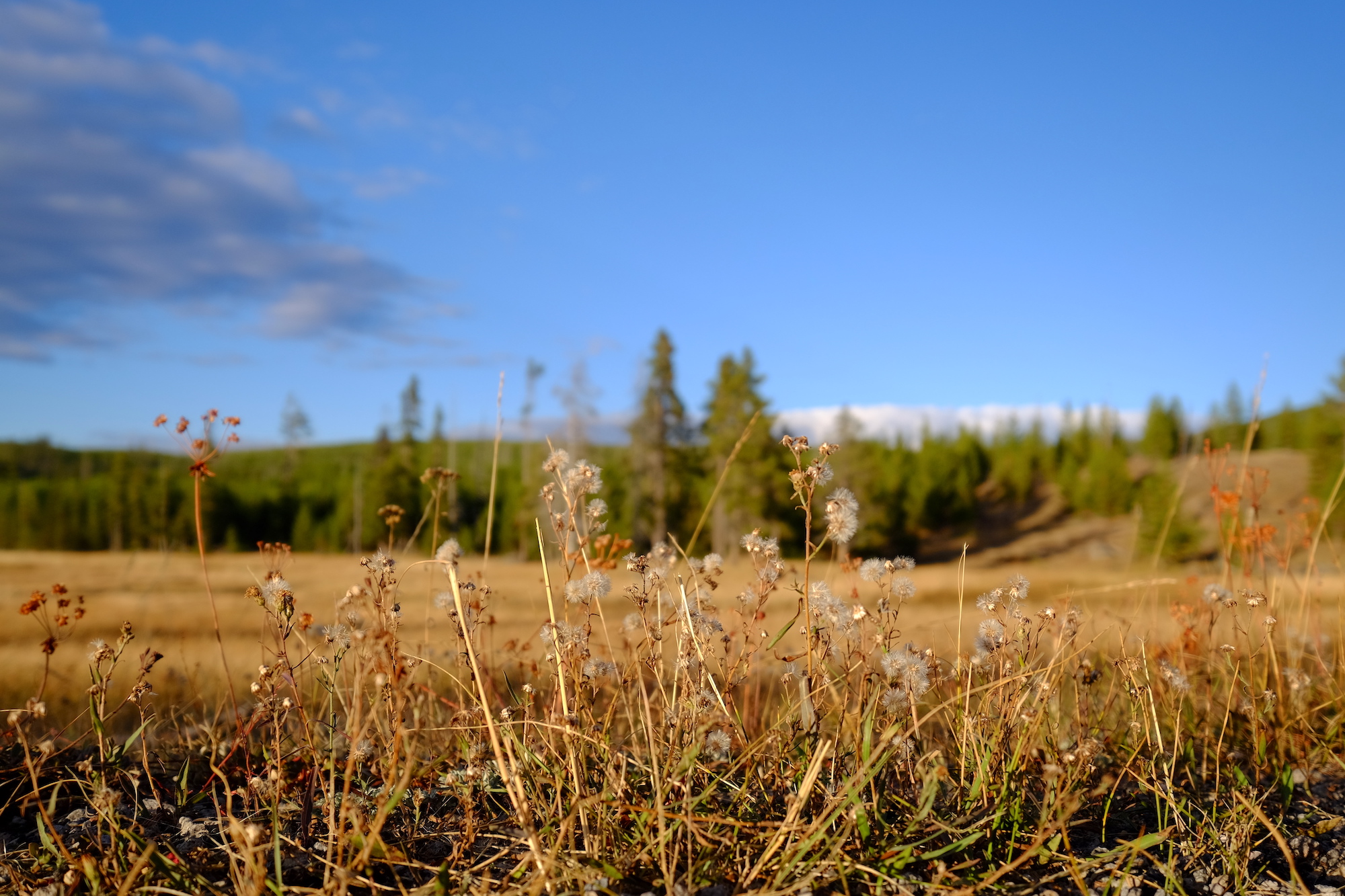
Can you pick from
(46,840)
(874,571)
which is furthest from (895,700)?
(46,840)

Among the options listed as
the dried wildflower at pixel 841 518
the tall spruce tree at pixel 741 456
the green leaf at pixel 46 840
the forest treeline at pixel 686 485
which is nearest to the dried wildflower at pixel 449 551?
the dried wildflower at pixel 841 518

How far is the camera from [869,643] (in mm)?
2293

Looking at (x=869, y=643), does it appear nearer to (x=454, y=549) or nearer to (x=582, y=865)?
(x=582, y=865)

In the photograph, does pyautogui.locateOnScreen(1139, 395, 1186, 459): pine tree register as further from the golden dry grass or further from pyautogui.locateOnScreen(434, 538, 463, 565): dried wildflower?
pyautogui.locateOnScreen(434, 538, 463, 565): dried wildflower

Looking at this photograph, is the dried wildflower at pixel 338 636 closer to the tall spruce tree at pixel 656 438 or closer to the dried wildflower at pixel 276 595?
the dried wildflower at pixel 276 595

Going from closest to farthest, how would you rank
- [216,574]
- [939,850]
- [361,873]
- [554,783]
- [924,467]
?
[939,850], [361,873], [554,783], [216,574], [924,467]

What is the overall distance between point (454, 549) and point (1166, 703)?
2522 millimetres

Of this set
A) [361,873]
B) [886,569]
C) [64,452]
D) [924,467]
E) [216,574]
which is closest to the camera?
[361,873]

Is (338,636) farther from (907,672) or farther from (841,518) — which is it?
(907,672)

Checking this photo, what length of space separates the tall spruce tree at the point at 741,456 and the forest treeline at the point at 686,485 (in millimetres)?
91

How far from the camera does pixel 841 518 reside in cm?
201

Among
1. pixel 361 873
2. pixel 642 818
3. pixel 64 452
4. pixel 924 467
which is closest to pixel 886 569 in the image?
pixel 642 818

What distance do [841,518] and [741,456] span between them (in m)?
33.9

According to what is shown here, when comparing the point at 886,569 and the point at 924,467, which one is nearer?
the point at 886,569
